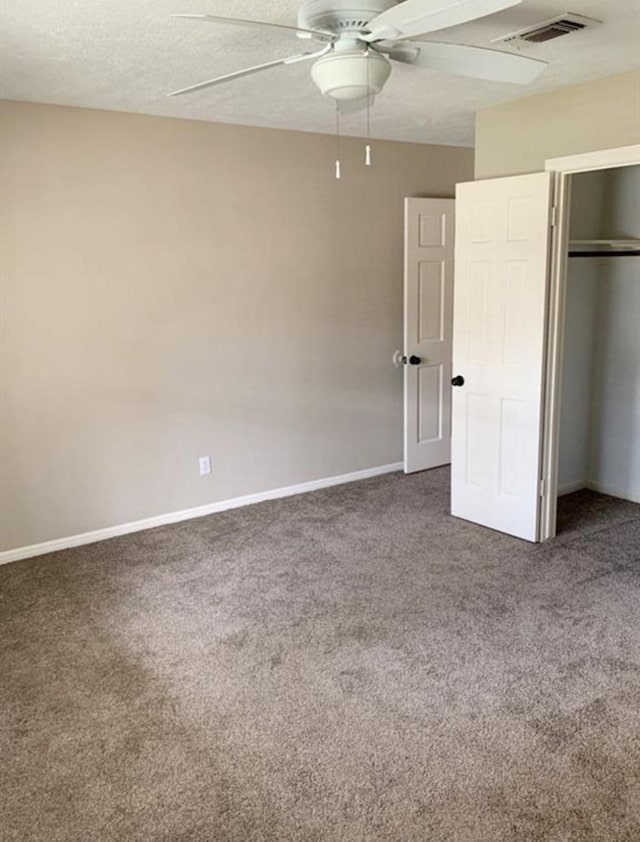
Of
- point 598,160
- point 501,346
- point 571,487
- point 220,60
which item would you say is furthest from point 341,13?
point 571,487

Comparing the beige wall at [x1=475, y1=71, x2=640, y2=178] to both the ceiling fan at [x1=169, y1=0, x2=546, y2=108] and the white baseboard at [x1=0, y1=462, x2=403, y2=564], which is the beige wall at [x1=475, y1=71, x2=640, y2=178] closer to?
the ceiling fan at [x1=169, y1=0, x2=546, y2=108]

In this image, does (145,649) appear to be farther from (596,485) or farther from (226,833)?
(596,485)

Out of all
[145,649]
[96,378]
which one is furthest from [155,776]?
[96,378]

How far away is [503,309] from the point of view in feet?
12.8

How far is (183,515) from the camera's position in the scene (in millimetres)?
4512

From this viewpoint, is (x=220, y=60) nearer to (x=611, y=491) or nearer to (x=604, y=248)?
(x=604, y=248)

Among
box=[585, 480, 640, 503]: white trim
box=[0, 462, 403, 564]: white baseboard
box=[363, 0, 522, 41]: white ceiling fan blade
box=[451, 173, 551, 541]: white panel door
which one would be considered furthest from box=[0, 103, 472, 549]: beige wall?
box=[363, 0, 522, 41]: white ceiling fan blade

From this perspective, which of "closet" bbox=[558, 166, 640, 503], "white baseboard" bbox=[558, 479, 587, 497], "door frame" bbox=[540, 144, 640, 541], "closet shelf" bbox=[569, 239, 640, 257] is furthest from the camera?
"white baseboard" bbox=[558, 479, 587, 497]

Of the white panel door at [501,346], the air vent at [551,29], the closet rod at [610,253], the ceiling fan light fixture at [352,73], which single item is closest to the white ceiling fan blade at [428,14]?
the ceiling fan light fixture at [352,73]

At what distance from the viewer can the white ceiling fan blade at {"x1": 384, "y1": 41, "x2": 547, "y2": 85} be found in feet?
7.34

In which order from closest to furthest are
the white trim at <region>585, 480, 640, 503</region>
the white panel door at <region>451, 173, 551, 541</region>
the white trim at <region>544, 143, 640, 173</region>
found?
the white trim at <region>544, 143, 640, 173</region>
the white panel door at <region>451, 173, 551, 541</region>
the white trim at <region>585, 480, 640, 503</region>

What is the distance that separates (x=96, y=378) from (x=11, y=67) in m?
1.67

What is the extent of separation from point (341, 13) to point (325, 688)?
7.77ft

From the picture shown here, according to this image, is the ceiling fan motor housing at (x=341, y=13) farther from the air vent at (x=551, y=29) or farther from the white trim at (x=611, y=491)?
the white trim at (x=611, y=491)
